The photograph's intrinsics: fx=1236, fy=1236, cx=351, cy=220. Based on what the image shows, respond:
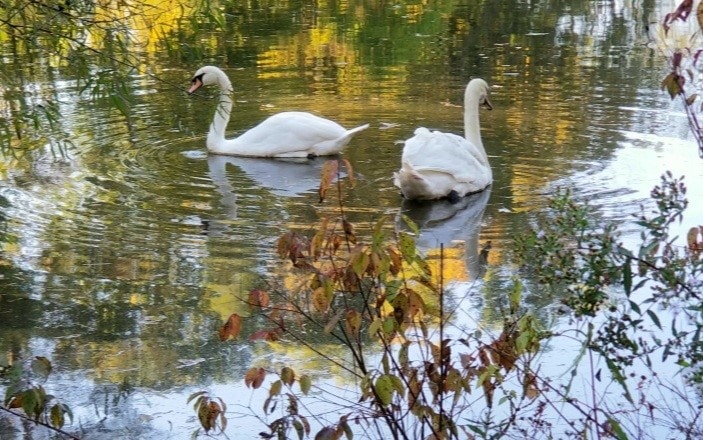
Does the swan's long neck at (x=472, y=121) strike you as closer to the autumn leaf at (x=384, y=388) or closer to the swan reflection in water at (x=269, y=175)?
the swan reflection in water at (x=269, y=175)

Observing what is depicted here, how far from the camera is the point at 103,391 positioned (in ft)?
19.5

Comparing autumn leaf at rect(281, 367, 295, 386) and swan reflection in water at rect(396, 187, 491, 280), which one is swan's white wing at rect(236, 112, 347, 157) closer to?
swan reflection in water at rect(396, 187, 491, 280)

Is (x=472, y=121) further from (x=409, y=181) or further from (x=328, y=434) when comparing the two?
(x=328, y=434)

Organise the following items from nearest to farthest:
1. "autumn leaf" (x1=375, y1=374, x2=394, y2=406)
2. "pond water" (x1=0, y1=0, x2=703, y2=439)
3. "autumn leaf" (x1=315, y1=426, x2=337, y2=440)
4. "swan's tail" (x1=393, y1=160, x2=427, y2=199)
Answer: "autumn leaf" (x1=375, y1=374, x2=394, y2=406) < "autumn leaf" (x1=315, y1=426, x2=337, y2=440) < "pond water" (x1=0, y1=0, x2=703, y2=439) < "swan's tail" (x1=393, y1=160, x2=427, y2=199)

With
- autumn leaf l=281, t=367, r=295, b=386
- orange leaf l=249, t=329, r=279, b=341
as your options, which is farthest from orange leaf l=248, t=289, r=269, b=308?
autumn leaf l=281, t=367, r=295, b=386

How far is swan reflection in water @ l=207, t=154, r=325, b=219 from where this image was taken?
10097mm

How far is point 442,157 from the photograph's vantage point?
32.3 ft

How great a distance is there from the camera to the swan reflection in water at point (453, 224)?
8102 millimetres

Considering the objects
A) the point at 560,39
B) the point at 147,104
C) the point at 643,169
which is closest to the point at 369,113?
the point at 147,104

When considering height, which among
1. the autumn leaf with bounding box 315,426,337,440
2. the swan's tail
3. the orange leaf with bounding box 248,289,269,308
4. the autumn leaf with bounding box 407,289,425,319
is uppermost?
the autumn leaf with bounding box 407,289,425,319

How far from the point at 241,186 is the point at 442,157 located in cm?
174

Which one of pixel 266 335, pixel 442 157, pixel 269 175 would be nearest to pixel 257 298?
pixel 266 335

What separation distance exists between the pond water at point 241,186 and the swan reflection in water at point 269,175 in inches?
1.5

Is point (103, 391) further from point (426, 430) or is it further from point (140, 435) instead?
point (426, 430)
